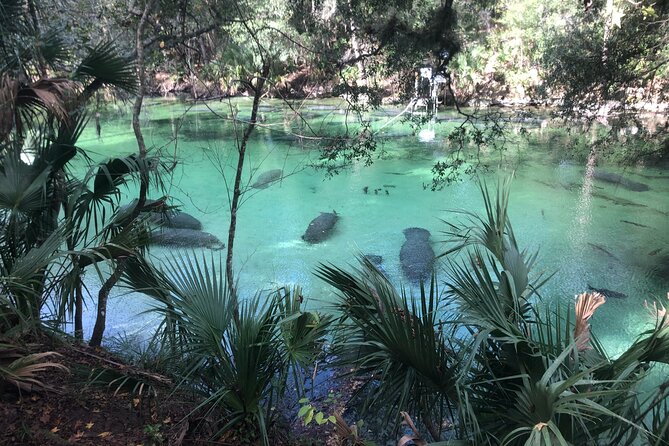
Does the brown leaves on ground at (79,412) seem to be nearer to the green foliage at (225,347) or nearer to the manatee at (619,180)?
the green foliage at (225,347)

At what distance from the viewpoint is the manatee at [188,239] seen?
748cm

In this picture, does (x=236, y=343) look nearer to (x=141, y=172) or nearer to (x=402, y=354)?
(x=402, y=354)

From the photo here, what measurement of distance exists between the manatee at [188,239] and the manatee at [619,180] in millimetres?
8784

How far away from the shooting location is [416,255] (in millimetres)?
7316

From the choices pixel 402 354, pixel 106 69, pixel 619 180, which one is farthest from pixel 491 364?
pixel 619 180

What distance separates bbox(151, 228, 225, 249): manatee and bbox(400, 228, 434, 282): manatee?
2.78m

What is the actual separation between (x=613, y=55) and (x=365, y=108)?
3584mm

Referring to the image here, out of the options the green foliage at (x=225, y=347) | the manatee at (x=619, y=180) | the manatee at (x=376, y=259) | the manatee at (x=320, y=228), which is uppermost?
the green foliage at (x=225, y=347)

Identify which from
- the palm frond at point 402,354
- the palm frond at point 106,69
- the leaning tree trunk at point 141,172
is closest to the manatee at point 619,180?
the palm frond at point 402,354

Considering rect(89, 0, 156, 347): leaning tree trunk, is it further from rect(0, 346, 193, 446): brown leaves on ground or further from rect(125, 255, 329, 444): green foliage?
rect(125, 255, 329, 444): green foliage

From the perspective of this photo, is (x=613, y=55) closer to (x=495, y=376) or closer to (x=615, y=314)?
(x=615, y=314)

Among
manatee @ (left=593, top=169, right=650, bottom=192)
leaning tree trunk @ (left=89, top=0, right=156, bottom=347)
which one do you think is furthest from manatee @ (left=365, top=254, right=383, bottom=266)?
manatee @ (left=593, top=169, right=650, bottom=192)

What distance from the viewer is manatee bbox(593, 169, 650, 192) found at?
1065 cm

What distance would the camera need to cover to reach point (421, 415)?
2.33 meters
